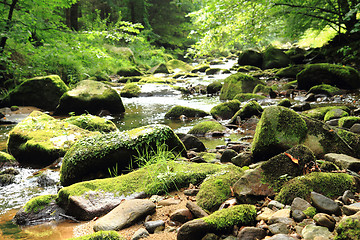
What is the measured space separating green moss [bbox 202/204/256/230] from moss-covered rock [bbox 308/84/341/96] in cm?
910

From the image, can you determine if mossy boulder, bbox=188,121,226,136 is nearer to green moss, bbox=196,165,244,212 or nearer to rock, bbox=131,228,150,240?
green moss, bbox=196,165,244,212

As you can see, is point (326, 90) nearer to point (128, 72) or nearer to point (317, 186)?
point (317, 186)

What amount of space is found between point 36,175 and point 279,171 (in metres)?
4.00

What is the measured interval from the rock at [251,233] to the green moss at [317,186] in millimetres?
513

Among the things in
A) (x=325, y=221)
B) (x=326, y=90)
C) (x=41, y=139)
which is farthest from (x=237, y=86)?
(x=325, y=221)

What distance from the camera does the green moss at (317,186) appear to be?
231 centimetres

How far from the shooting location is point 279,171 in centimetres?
263

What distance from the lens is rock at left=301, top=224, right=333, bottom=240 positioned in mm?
1745

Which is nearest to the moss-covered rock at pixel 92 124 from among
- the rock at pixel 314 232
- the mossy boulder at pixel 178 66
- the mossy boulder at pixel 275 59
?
the rock at pixel 314 232

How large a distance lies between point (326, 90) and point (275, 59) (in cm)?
1006

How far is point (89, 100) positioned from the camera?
9438 millimetres

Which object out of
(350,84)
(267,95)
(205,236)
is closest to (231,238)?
(205,236)

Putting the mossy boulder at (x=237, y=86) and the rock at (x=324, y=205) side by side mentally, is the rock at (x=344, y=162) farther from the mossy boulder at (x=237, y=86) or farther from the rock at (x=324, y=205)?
the mossy boulder at (x=237, y=86)

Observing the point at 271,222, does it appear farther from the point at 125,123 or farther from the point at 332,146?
the point at 125,123
